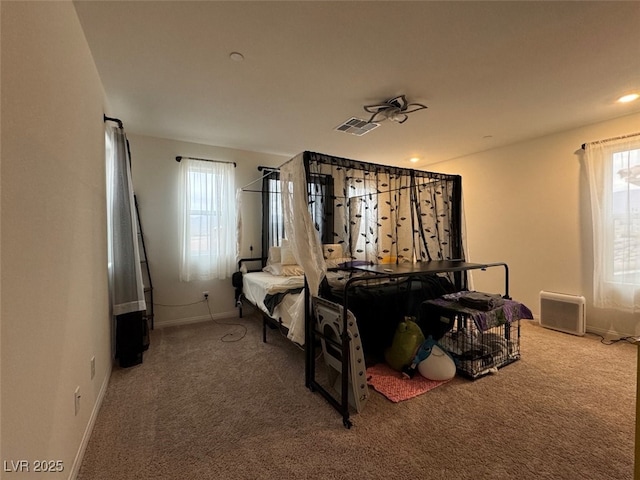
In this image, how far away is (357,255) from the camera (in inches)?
104

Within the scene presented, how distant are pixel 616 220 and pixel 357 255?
306 centimetres

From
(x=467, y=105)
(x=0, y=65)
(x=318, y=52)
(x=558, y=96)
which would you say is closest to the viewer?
(x=0, y=65)

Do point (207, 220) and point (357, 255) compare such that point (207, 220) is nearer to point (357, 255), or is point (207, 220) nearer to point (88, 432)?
point (357, 255)

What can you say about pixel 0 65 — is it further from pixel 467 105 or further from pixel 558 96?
pixel 558 96

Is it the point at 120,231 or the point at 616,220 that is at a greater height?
the point at 616,220

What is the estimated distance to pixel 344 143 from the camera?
398 centimetres

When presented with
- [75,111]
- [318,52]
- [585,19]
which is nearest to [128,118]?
[75,111]

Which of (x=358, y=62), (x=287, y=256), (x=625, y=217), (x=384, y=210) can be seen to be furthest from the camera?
(x=287, y=256)

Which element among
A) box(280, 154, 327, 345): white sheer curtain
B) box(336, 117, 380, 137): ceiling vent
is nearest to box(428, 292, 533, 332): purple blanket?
box(280, 154, 327, 345): white sheer curtain

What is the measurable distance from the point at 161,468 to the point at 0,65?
1.90m

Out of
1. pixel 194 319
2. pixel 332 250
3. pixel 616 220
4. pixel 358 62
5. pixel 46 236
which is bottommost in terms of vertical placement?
pixel 194 319

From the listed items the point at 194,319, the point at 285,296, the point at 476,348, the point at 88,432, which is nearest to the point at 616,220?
the point at 476,348

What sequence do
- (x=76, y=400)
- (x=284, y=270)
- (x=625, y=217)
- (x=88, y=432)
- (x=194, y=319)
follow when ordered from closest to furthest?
(x=76, y=400) < (x=88, y=432) < (x=625, y=217) < (x=284, y=270) < (x=194, y=319)

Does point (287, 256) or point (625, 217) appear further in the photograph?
point (287, 256)
